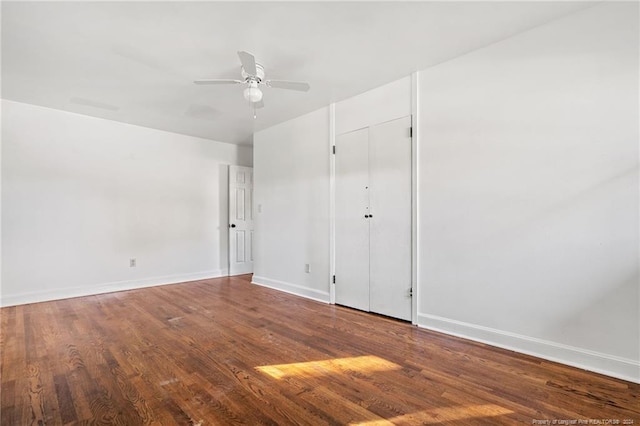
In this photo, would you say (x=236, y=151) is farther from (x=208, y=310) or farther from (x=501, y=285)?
(x=501, y=285)

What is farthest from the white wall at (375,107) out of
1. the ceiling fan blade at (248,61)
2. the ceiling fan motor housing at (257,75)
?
the ceiling fan blade at (248,61)

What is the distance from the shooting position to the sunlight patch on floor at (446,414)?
1524 mm

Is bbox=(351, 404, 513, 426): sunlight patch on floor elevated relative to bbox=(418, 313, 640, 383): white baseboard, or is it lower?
lower

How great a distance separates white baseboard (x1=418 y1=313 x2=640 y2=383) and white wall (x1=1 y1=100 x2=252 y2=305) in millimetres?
4217

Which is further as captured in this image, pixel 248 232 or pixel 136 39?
pixel 248 232

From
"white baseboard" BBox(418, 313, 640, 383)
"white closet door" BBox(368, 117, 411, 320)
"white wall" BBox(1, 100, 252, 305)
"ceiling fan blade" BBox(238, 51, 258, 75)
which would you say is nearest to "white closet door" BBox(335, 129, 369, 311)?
"white closet door" BBox(368, 117, 411, 320)

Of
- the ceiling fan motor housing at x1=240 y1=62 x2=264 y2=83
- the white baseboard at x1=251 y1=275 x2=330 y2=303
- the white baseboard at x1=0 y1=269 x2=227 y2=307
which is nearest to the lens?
the ceiling fan motor housing at x1=240 y1=62 x2=264 y2=83

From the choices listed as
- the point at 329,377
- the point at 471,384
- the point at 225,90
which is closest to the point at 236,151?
the point at 225,90

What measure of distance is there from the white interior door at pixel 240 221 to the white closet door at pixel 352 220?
8.86ft

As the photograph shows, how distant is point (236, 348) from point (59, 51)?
119 inches

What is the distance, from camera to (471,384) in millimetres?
1868

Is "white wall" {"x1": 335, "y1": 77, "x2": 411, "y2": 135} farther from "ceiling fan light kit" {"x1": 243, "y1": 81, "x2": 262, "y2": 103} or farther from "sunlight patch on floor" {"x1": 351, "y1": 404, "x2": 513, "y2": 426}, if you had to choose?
"sunlight patch on floor" {"x1": 351, "y1": 404, "x2": 513, "y2": 426}

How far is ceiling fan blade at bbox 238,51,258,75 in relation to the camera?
6.96 ft

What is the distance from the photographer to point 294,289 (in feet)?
13.9
